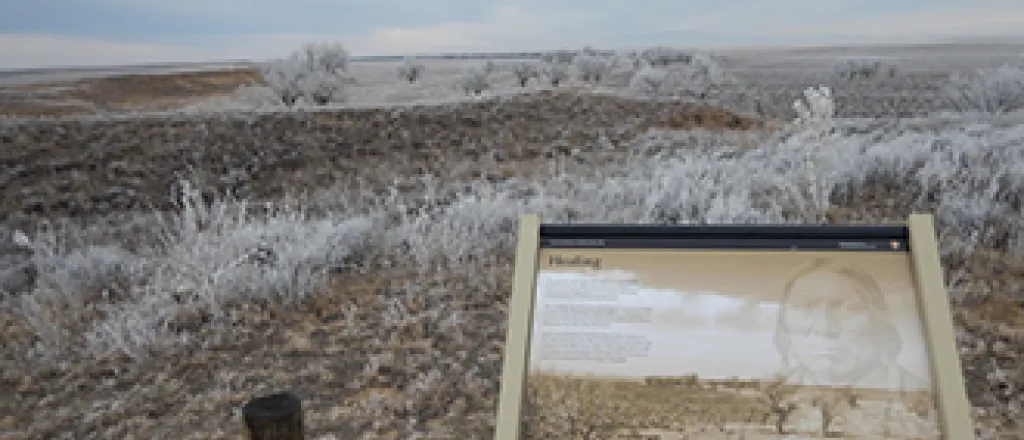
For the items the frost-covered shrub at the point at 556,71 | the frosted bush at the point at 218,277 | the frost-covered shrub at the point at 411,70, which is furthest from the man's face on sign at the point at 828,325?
the frost-covered shrub at the point at 556,71

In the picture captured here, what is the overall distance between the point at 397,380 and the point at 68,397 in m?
1.39

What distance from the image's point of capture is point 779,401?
1.59 meters

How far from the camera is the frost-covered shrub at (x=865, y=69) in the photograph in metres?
9.66

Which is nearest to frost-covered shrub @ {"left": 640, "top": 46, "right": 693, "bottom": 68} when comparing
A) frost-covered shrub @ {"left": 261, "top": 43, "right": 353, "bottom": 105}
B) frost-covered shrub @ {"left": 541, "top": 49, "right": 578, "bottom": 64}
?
frost-covered shrub @ {"left": 541, "top": 49, "right": 578, "bottom": 64}

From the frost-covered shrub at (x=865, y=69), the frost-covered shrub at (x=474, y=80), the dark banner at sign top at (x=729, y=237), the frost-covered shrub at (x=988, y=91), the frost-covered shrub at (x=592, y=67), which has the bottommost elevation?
the dark banner at sign top at (x=729, y=237)

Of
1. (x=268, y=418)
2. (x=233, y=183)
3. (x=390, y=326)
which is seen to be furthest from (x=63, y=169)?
(x=268, y=418)

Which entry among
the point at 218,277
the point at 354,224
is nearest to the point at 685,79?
the point at 354,224

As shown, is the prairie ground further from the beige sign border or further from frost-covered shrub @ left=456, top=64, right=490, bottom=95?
frost-covered shrub @ left=456, top=64, right=490, bottom=95

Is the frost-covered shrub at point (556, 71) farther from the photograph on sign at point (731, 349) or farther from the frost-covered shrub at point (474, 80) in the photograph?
the photograph on sign at point (731, 349)

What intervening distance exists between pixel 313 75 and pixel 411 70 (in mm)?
2656

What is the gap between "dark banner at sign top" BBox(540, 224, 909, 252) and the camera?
1.65 m

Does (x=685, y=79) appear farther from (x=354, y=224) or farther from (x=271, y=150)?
(x=354, y=224)

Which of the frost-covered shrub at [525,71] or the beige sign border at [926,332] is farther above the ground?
the frost-covered shrub at [525,71]

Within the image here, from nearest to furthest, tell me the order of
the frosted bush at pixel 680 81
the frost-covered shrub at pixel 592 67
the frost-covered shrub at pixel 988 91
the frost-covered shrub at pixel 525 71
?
the frost-covered shrub at pixel 988 91
the frosted bush at pixel 680 81
the frost-covered shrub at pixel 592 67
the frost-covered shrub at pixel 525 71
